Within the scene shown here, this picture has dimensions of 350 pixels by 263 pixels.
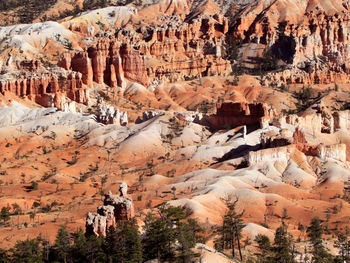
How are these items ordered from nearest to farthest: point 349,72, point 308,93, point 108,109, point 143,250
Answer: point 143,250, point 108,109, point 308,93, point 349,72

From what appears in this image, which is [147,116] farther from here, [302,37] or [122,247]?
[302,37]

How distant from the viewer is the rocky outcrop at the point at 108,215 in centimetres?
4709

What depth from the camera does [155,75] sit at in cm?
15288

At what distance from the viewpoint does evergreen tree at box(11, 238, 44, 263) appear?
3938 centimetres

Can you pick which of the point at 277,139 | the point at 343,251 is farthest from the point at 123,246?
the point at 277,139

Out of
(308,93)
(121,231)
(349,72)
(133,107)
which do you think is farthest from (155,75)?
(121,231)

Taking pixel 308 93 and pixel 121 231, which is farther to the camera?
pixel 308 93

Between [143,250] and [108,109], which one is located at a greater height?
[143,250]

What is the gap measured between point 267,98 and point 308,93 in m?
9.70

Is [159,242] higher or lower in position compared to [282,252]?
higher

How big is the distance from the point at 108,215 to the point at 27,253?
9512 mm

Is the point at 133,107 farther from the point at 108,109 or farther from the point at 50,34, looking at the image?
the point at 50,34

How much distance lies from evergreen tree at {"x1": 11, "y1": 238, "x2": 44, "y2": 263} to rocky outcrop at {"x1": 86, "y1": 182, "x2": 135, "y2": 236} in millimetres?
6576

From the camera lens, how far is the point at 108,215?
4828cm
